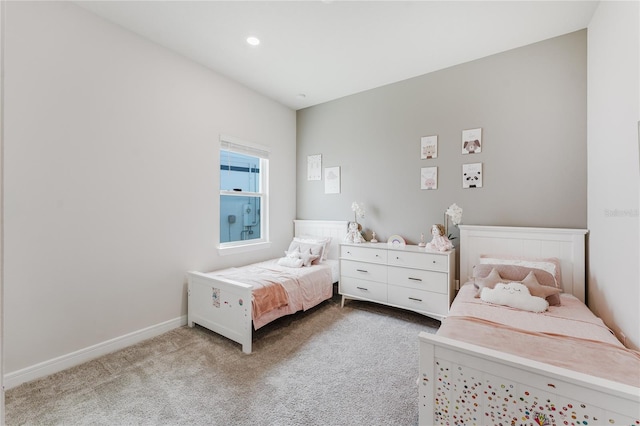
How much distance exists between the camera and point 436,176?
126 inches

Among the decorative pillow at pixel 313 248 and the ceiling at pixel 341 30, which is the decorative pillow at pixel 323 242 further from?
the ceiling at pixel 341 30

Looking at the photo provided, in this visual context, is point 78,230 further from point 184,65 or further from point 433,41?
point 433,41

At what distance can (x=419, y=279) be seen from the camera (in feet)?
9.46

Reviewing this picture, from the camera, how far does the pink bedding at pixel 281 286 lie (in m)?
2.52

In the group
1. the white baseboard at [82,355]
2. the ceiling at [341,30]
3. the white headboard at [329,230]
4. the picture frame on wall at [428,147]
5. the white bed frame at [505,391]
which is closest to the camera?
the white bed frame at [505,391]

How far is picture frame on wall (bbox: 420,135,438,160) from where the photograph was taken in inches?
127

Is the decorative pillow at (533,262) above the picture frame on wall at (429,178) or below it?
below

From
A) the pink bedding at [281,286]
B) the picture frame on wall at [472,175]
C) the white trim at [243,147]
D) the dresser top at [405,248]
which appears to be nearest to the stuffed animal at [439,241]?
the dresser top at [405,248]

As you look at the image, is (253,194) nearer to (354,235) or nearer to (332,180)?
(332,180)

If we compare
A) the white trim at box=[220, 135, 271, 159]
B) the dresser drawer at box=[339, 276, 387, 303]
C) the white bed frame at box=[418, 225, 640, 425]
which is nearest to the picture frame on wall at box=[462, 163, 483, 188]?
the dresser drawer at box=[339, 276, 387, 303]

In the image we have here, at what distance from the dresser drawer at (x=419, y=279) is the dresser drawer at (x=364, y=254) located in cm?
16

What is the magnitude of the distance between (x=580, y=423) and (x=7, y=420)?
289 cm

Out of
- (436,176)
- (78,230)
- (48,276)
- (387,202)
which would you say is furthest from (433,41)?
(48,276)

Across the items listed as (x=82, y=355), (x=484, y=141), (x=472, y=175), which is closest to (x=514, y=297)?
(x=472, y=175)
